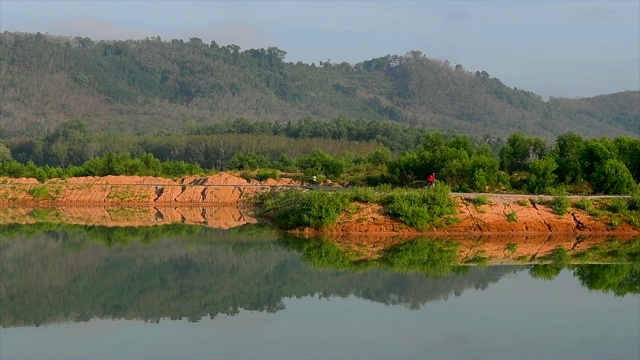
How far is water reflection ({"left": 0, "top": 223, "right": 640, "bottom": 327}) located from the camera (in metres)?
20.4

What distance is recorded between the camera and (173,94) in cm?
17688

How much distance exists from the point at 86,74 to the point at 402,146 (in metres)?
87.4

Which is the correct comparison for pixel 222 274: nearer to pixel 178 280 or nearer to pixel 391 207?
pixel 178 280

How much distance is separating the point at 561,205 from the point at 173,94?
150m

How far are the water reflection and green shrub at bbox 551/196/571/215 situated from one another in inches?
123

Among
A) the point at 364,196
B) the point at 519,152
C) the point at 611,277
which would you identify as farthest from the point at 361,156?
the point at 611,277

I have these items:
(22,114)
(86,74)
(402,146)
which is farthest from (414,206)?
(86,74)

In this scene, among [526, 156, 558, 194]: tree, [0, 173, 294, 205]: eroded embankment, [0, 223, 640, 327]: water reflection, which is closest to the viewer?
[0, 223, 640, 327]: water reflection

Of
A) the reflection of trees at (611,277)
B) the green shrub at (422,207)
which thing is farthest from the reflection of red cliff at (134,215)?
the reflection of trees at (611,277)

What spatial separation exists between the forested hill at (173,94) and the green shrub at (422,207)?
104 meters

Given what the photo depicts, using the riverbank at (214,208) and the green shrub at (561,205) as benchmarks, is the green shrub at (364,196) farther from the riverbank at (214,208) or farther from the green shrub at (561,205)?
the green shrub at (561,205)

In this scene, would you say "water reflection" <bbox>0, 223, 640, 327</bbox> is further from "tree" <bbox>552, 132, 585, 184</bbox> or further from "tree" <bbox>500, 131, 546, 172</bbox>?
"tree" <bbox>500, 131, 546, 172</bbox>

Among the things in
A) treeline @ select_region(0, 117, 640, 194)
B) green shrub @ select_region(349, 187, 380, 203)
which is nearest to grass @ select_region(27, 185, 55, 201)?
treeline @ select_region(0, 117, 640, 194)

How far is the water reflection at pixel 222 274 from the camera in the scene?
20.4 metres
